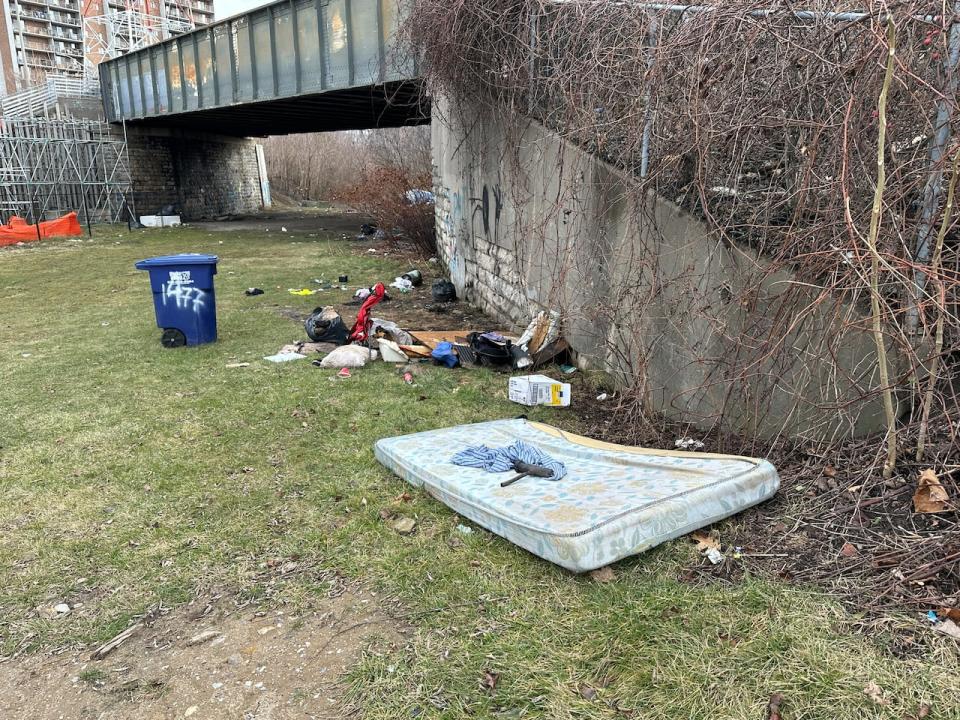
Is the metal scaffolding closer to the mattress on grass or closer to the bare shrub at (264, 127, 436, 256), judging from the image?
the bare shrub at (264, 127, 436, 256)

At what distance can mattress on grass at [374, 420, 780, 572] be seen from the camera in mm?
2648

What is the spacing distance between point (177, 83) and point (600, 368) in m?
19.4

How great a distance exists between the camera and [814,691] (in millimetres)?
1986

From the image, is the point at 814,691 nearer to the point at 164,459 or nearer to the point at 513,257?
the point at 164,459

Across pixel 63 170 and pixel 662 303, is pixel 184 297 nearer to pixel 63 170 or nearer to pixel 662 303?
pixel 662 303

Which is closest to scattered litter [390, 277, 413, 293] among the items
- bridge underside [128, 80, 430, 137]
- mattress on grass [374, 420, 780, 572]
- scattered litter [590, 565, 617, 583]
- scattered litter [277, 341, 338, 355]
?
bridge underside [128, 80, 430, 137]

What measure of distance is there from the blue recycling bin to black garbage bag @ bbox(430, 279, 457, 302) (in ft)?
10.8

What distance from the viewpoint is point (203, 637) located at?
→ 2535mm

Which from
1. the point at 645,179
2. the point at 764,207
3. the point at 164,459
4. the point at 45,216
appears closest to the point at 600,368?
the point at 645,179

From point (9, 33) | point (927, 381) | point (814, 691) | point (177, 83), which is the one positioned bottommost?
point (814, 691)

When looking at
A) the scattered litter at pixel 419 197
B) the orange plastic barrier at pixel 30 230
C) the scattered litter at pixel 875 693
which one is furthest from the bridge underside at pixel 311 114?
the scattered litter at pixel 875 693

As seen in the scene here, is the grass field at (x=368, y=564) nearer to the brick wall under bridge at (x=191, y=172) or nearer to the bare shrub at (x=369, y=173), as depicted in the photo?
the bare shrub at (x=369, y=173)

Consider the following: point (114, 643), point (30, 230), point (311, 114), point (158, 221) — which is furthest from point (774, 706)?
point (158, 221)

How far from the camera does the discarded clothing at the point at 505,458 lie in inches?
134
